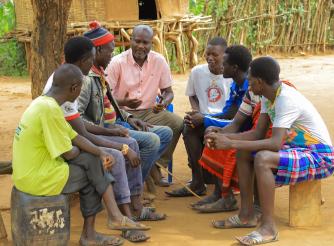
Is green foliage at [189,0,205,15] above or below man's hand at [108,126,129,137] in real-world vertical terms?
below

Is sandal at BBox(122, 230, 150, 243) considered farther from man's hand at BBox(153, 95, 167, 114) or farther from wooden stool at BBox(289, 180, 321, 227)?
man's hand at BBox(153, 95, 167, 114)

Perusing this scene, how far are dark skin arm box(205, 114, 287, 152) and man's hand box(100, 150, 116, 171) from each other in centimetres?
71

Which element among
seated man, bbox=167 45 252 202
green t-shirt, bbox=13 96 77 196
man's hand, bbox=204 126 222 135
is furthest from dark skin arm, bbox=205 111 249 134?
green t-shirt, bbox=13 96 77 196

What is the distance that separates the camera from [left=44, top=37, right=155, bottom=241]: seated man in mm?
4359

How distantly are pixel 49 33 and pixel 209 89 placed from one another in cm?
155

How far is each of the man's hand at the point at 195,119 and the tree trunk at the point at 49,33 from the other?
1367 millimetres

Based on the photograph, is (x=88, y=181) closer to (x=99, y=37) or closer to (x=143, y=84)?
(x=99, y=37)

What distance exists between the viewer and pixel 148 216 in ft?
16.1

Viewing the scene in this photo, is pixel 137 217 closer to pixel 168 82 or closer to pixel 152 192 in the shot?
pixel 152 192

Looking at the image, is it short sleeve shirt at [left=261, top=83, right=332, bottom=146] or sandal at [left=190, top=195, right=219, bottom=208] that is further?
sandal at [left=190, top=195, right=219, bottom=208]

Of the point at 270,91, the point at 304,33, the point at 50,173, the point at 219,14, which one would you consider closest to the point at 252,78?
the point at 270,91

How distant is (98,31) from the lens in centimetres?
498

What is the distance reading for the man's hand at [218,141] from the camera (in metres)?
4.54

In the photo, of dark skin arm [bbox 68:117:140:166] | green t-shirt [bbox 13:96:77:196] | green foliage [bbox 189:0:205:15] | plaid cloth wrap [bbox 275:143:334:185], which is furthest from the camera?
green foliage [bbox 189:0:205:15]
